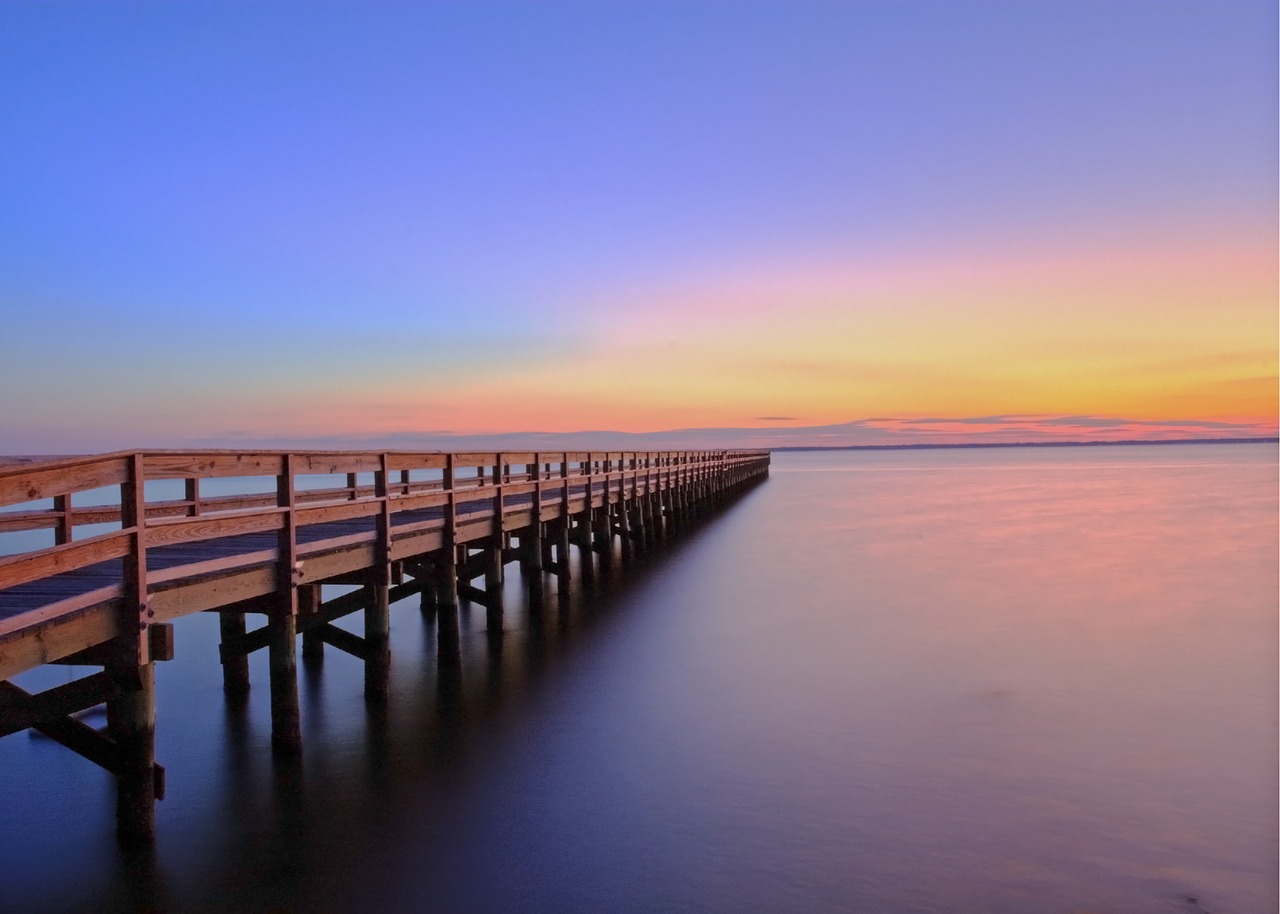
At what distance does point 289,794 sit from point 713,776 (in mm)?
3109

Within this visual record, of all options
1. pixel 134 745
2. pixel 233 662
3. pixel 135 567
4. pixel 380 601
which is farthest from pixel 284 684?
pixel 233 662

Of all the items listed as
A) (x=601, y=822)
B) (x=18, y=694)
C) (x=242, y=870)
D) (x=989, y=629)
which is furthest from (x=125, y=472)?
(x=989, y=629)

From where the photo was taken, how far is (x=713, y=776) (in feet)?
26.0

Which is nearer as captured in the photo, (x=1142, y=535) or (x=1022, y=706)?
(x=1022, y=706)

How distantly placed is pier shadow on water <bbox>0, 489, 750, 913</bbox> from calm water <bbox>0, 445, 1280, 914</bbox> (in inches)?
1.1

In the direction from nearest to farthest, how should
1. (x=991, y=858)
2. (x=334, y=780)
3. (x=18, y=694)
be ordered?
(x=18, y=694) → (x=991, y=858) → (x=334, y=780)

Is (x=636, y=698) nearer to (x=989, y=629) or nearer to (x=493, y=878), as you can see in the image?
(x=493, y=878)

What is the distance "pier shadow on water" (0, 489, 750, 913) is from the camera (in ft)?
19.0

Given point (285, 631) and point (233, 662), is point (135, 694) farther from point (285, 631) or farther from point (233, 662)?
point (233, 662)

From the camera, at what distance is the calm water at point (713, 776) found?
19.4 feet

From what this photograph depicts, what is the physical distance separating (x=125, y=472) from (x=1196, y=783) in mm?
7829

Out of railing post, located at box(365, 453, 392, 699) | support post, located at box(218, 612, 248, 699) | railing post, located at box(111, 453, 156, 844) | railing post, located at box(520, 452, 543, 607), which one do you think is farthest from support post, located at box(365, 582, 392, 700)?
railing post, located at box(520, 452, 543, 607)

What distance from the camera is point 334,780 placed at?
298 inches

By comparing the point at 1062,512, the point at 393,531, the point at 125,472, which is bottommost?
the point at 1062,512
